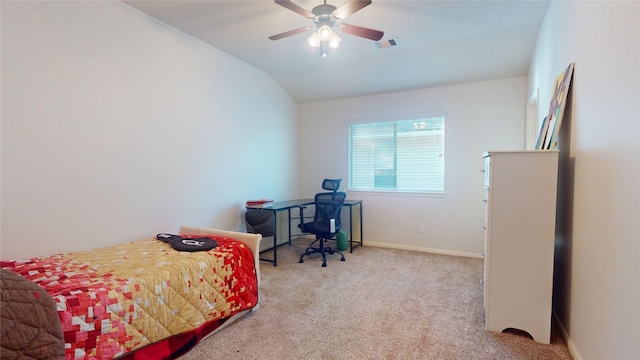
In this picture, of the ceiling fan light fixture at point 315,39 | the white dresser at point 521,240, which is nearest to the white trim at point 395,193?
the white dresser at point 521,240

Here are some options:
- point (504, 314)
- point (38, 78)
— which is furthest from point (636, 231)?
point (38, 78)

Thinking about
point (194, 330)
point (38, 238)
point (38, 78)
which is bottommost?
point (194, 330)

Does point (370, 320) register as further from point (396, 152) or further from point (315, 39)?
point (396, 152)

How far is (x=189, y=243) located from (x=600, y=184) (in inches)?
105

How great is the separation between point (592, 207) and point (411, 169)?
2792 millimetres

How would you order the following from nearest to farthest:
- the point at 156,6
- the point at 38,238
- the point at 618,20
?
the point at 618,20 < the point at 38,238 < the point at 156,6

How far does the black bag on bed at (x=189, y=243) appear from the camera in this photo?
2260 millimetres

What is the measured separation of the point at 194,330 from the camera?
195 centimetres

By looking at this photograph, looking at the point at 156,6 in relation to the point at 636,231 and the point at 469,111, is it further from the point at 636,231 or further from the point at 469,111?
the point at 469,111

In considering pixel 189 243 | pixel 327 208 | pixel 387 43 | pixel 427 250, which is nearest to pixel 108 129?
pixel 189 243

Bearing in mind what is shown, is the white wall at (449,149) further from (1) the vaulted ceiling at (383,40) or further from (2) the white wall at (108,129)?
(2) the white wall at (108,129)

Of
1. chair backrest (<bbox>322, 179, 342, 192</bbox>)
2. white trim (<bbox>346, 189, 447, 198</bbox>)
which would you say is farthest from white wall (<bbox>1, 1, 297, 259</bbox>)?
white trim (<bbox>346, 189, 447, 198</bbox>)

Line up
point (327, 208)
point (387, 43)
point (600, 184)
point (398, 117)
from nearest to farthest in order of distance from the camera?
point (600, 184)
point (387, 43)
point (327, 208)
point (398, 117)

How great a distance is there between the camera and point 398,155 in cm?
446
